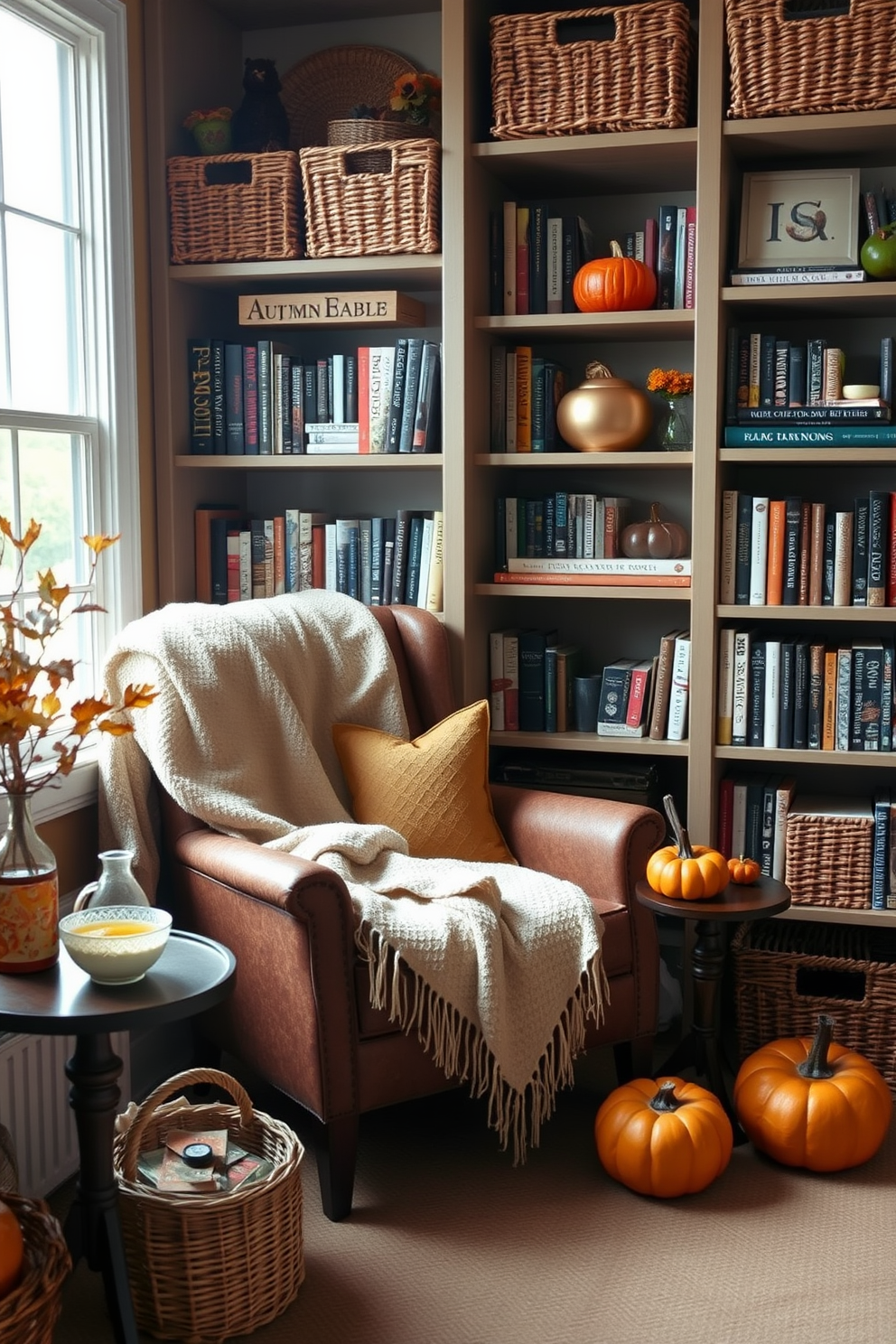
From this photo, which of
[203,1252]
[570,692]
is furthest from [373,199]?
[203,1252]

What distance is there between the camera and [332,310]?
10.4 ft

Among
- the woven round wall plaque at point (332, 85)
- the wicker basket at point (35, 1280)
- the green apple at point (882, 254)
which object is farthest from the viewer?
the woven round wall plaque at point (332, 85)

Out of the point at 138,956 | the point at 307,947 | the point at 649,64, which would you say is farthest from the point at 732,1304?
the point at 649,64

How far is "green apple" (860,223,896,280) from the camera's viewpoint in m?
2.84

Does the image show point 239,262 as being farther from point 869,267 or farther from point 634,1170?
point 634,1170

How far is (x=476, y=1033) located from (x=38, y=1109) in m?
0.80

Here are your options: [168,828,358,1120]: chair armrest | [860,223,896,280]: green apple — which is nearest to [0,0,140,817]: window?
[168,828,358,1120]: chair armrest

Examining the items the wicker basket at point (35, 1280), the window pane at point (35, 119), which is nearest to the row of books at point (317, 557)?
the window pane at point (35, 119)

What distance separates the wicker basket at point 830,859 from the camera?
299cm

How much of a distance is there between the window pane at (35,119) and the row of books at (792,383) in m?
1.51

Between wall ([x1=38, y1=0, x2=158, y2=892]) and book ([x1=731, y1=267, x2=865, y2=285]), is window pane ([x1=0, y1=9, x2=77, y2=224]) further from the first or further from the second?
book ([x1=731, y1=267, x2=865, y2=285])

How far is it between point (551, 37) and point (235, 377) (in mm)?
1054

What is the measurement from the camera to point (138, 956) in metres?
1.87

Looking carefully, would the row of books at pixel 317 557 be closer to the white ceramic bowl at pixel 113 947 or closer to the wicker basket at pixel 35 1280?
the white ceramic bowl at pixel 113 947
